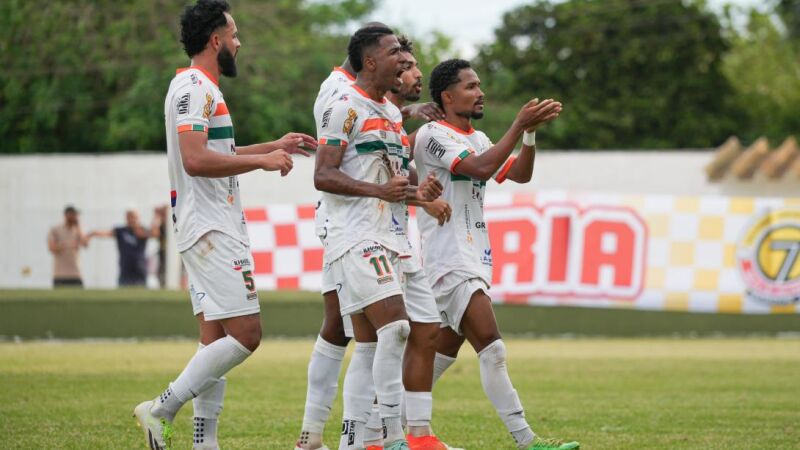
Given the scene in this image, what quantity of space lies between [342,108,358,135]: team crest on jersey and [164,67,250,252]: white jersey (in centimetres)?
63

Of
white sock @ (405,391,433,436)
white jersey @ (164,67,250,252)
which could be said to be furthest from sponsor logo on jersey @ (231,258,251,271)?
white sock @ (405,391,433,436)

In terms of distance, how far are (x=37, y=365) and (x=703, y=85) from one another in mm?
49092

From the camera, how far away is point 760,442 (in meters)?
8.87

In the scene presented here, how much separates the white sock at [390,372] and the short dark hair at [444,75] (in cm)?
186

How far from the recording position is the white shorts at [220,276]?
23.7ft

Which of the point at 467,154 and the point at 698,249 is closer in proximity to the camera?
the point at 467,154

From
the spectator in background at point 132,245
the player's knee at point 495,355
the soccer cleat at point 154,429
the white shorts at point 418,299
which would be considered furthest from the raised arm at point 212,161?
the spectator in background at point 132,245

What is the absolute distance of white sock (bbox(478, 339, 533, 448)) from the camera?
803 cm

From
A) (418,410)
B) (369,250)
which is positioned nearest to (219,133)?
(369,250)

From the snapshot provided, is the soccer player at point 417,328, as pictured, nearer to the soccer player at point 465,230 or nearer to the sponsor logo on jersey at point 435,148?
the sponsor logo on jersey at point 435,148

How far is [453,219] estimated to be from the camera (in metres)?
8.38

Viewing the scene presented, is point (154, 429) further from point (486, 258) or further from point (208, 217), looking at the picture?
point (486, 258)

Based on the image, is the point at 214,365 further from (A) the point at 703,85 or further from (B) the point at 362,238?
(A) the point at 703,85

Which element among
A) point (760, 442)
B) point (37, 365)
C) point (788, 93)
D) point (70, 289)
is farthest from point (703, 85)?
point (760, 442)
